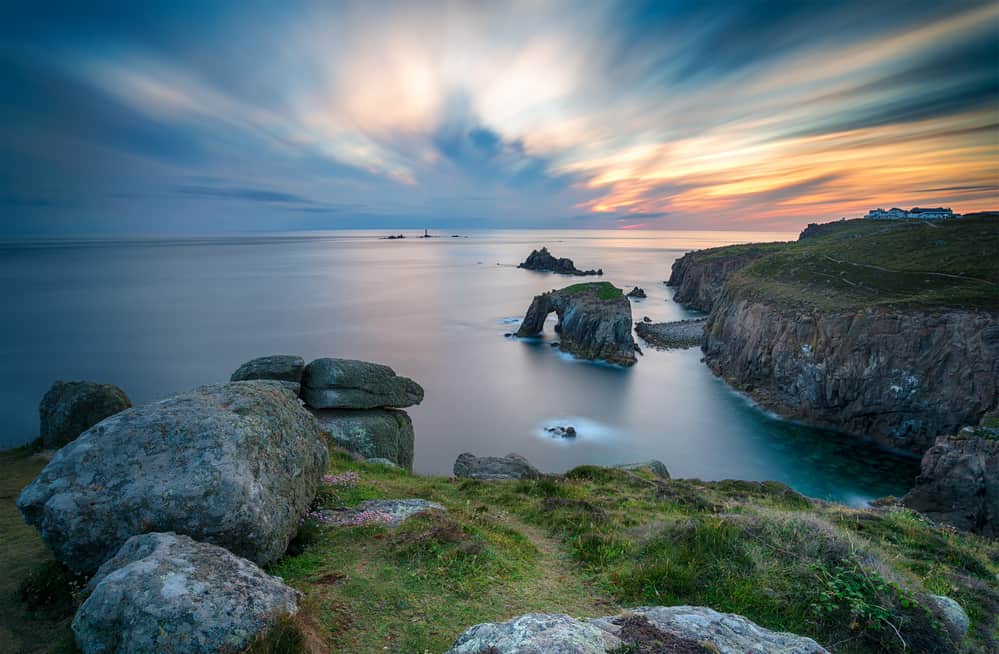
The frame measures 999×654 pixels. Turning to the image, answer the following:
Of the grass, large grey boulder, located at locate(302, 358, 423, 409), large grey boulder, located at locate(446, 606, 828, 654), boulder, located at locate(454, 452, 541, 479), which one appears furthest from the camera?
the grass

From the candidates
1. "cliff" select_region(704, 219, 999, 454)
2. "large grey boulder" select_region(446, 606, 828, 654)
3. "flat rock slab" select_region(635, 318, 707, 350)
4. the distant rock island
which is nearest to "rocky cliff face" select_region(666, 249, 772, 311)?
"flat rock slab" select_region(635, 318, 707, 350)

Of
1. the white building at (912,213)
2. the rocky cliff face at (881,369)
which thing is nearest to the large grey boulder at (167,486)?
the rocky cliff face at (881,369)

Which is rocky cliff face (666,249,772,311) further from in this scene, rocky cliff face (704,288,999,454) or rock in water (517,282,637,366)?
rocky cliff face (704,288,999,454)

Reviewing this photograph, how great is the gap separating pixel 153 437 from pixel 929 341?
55.6 meters

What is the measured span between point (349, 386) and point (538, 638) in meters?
20.3

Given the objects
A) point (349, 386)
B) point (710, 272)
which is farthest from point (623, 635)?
point (710, 272)

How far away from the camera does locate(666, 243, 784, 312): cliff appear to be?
359 feet

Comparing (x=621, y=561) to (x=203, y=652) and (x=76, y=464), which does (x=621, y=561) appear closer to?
(x=203, y=652)

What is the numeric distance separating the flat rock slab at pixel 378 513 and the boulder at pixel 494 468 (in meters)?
9.06

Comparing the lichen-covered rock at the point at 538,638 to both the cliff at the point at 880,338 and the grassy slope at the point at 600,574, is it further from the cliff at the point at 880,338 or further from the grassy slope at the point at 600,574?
the cliff at the point at 880,338

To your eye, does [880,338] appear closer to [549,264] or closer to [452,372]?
[452,372]

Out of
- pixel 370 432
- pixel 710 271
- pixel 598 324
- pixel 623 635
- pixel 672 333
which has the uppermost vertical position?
pixel 710 271

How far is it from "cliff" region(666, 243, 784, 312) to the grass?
4746cm

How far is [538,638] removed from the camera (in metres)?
4.47
